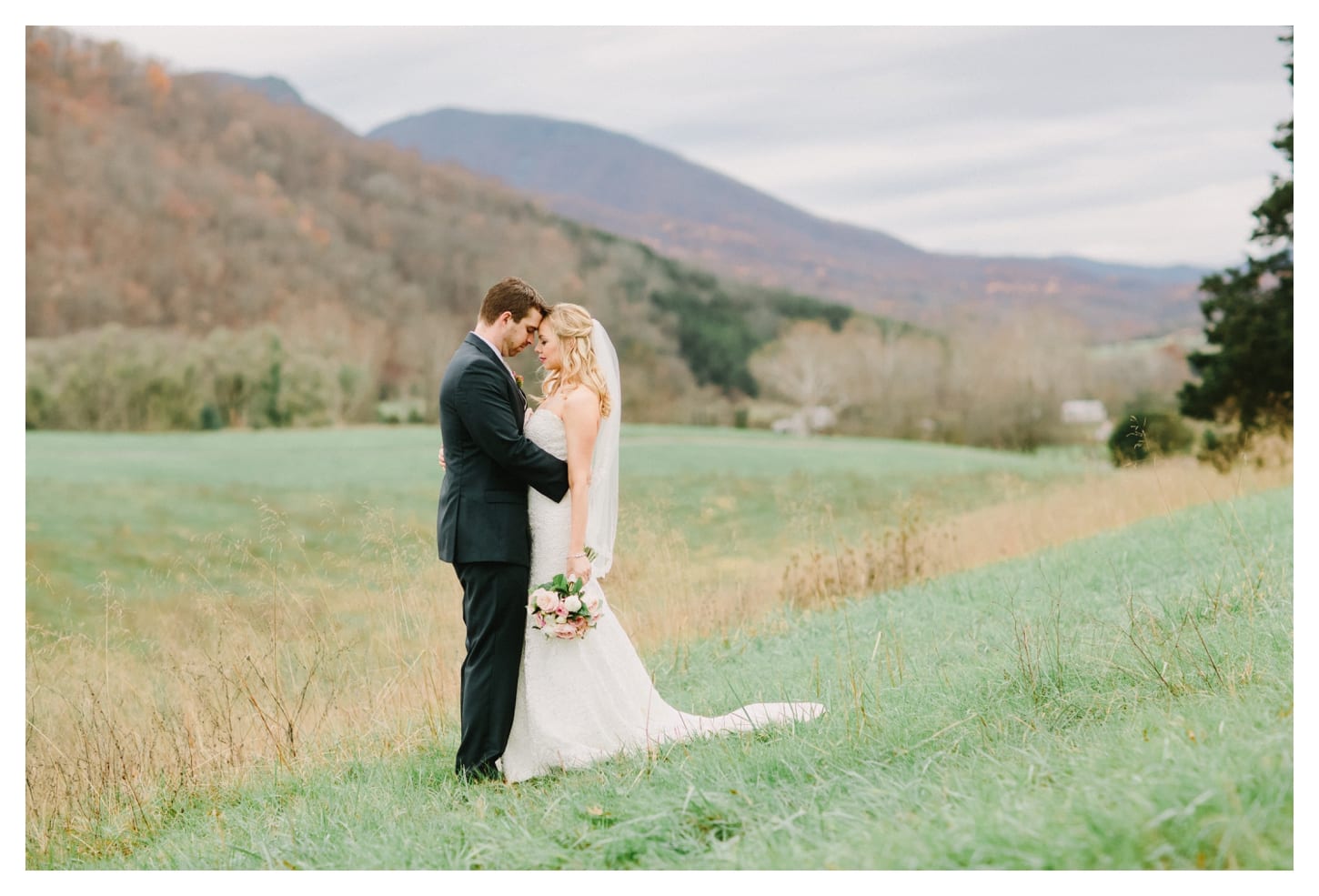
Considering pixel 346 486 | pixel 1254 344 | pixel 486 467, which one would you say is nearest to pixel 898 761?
pixel 486 467

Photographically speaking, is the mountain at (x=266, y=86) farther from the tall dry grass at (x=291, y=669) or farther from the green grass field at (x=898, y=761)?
the green grass field at (x=898, y=761)

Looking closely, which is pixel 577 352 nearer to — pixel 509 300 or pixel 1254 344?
pixel 509 300

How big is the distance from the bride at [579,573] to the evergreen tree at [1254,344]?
1146 cm

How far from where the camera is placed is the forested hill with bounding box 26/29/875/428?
123 ft

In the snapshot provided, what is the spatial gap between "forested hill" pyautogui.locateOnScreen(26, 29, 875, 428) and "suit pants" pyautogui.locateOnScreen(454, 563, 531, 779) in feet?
113

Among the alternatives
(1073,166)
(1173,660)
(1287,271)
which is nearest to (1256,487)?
(1073,166)

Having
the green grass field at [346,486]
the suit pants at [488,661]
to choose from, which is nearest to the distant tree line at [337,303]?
the green grass field at [346,486]

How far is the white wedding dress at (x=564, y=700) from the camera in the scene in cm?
452

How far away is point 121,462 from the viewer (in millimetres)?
24422

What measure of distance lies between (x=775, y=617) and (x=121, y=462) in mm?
21638

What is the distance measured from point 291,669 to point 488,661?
141 cm

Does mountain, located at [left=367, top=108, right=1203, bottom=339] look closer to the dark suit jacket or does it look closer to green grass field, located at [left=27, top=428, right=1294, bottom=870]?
green grass field, located at [left=27, top=428, right=1294, bottom=870]

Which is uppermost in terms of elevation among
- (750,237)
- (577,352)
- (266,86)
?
(266,86)

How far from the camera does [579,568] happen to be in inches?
177
